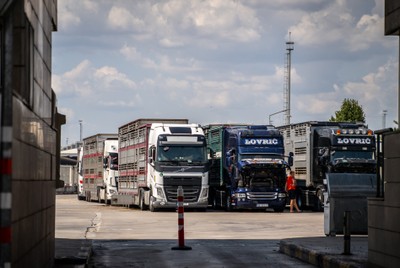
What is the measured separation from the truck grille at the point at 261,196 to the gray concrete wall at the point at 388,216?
2608 centimetres

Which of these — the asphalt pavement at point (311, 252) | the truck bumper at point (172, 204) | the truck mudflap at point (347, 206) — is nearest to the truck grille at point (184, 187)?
the truck bumper at point (172, 204)

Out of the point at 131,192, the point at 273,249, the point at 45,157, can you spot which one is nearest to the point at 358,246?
the point at 273,249

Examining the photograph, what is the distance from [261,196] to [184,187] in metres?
3.15

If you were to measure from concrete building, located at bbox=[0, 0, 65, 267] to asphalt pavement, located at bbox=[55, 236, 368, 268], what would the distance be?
1.49m

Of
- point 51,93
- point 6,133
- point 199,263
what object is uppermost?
point 51,93

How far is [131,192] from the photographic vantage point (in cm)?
4466

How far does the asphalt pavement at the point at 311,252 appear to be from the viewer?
15078 mm

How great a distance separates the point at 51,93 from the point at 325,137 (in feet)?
88.8

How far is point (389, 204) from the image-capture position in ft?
42.3

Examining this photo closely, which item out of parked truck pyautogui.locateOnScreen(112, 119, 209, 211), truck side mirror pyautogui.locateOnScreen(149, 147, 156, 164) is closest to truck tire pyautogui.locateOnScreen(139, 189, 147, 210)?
parked truck pyautogui.locateOnScreen(112, 119, 209, 211)

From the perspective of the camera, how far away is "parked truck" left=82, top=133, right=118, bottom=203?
Result: 51.1 metres

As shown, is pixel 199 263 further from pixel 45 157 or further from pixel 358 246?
pixel 45 157

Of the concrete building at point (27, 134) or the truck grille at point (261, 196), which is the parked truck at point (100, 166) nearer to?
the truck grille at point (261, 196)

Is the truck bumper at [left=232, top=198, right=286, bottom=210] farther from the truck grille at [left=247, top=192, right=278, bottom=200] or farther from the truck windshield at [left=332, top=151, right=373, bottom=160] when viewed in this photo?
the truck windshield at [left=332, top=151, right=373, bottom=160]
